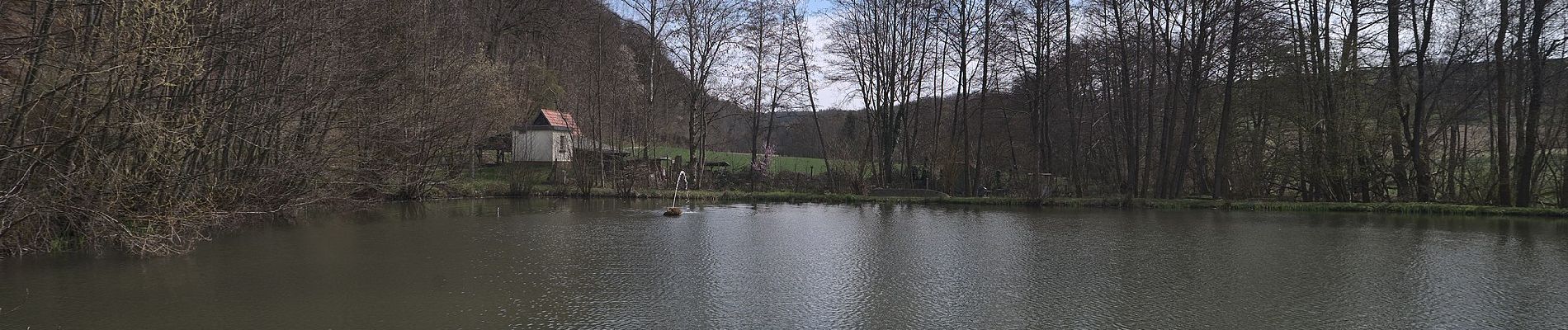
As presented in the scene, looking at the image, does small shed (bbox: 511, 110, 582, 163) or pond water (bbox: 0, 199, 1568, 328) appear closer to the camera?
pond water (bbox: 0, 199, 1568, 328)

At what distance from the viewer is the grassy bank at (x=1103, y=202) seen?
48.8 ft

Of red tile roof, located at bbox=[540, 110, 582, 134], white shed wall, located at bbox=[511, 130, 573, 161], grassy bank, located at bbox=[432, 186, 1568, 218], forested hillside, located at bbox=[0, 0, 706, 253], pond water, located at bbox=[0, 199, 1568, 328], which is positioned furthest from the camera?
white shed wall, located at bbox=[511, 130, 573, 161]

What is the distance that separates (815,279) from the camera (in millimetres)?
7430

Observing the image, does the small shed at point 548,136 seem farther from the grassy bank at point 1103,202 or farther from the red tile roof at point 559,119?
the grassy bank at point 1103,202

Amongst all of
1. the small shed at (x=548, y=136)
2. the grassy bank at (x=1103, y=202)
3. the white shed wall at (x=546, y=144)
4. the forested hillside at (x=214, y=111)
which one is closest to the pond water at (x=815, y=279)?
the forested hillside at (x=214, y=111)

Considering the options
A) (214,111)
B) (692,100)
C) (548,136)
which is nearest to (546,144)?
(548,136)

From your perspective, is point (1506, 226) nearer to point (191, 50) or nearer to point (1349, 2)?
point (1349, 2)

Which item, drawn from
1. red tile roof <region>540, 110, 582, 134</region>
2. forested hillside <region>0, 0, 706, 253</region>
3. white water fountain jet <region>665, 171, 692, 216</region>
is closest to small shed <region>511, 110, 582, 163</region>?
red tile roof <region>540, 110, 582, 134</region>

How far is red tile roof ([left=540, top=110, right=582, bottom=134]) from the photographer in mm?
26319

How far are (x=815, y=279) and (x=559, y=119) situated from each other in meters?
22.6

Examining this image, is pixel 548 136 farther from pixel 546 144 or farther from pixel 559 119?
pixel 559 119

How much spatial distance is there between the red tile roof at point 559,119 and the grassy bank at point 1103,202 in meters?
3.90

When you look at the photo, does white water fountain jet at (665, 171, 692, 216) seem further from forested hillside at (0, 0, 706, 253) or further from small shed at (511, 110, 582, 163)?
forested hillside at (0, 0, 706, 253)

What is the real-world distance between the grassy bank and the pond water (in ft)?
6.86
